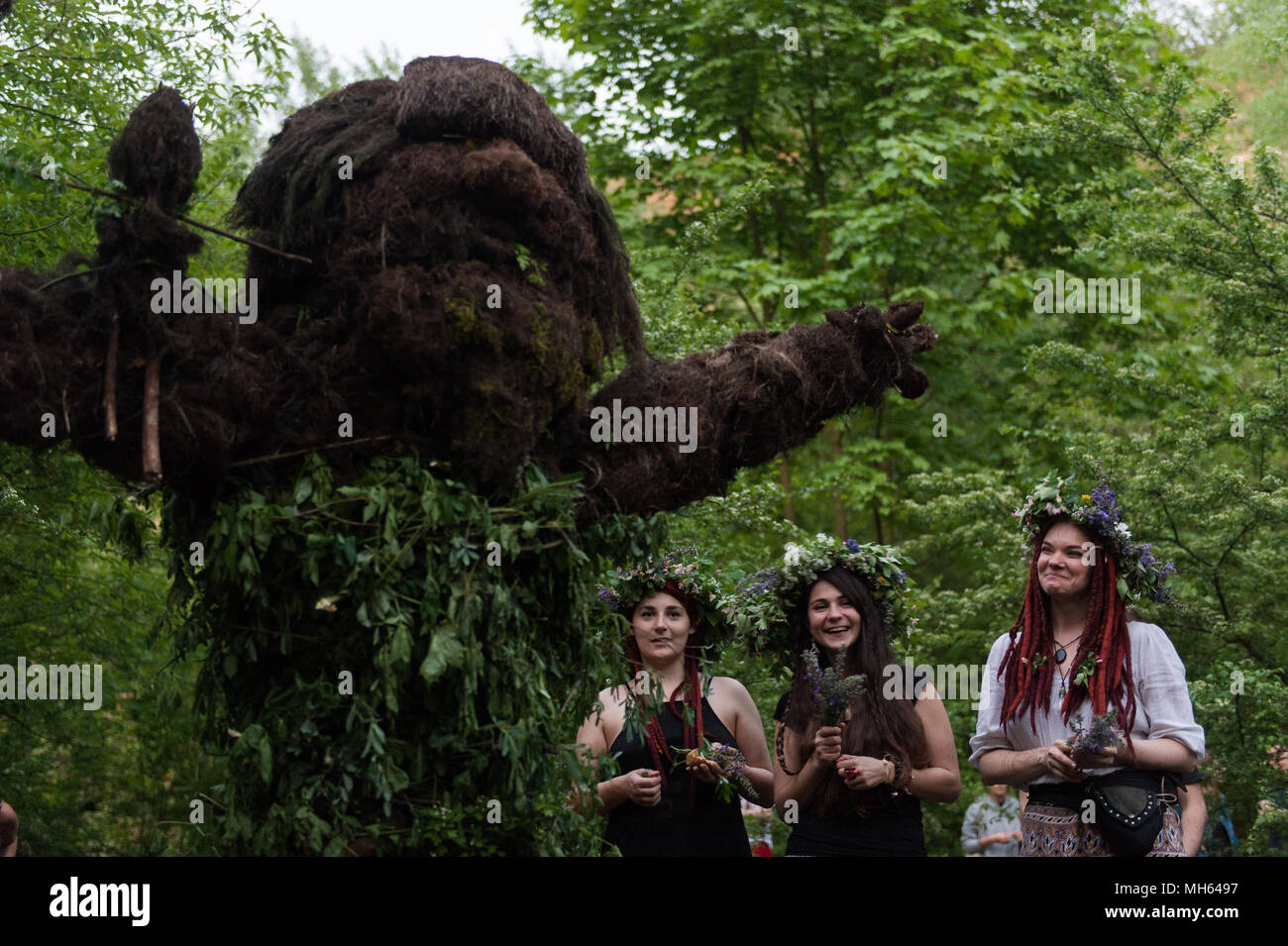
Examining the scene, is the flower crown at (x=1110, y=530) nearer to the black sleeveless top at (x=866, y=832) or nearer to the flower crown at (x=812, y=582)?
the flower crown at (x=812, y=582)

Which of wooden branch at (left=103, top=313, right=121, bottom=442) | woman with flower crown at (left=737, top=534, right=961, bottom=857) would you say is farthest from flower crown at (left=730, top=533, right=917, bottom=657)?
wooden branch at (left=103, top=313, right=121, bottom=442)

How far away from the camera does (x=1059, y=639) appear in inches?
195

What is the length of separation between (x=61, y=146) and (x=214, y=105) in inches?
48.4

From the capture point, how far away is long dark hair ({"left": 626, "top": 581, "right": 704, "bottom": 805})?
5.30 meters

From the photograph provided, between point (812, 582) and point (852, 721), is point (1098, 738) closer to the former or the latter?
point (852, 721)

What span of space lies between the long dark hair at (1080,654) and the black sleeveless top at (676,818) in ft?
3.75

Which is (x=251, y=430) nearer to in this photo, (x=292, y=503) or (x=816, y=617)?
(x=292, y=503)

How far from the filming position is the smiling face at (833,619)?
5.21 meters

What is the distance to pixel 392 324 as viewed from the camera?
4.35 m

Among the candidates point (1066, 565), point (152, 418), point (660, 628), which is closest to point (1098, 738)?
point (1066, 565)

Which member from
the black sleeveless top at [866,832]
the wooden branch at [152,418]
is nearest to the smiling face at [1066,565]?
the black sleeveless top at [866,832]

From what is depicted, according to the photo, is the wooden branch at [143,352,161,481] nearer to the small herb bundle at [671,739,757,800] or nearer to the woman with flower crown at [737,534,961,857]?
the small herb bundle at [671,739,757,800]

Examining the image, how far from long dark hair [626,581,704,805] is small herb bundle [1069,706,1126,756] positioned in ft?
4.86
